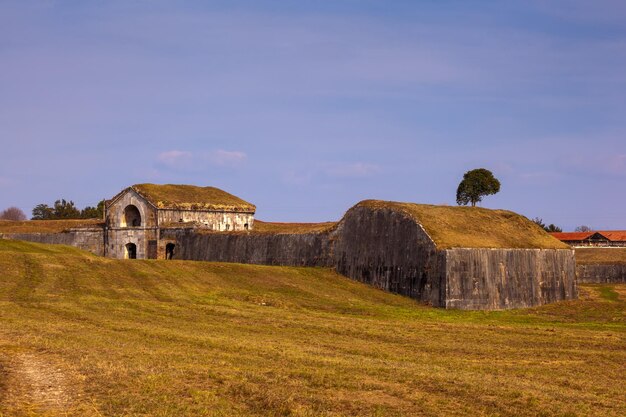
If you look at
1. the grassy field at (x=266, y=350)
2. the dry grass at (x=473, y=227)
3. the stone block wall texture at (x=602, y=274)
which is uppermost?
the dry grass at (x=473, y=227)

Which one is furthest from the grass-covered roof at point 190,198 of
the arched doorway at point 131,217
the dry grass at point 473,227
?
the dry grass at point 473,227

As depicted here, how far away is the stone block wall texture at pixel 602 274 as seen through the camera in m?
75.8

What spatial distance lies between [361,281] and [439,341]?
24343 millimetres

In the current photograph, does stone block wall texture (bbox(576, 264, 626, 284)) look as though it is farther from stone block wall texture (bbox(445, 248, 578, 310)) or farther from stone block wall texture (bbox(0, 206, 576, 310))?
stone block wall texture (bbox(445, 248, 578, 310))

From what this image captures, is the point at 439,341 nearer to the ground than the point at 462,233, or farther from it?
nearer to the ground

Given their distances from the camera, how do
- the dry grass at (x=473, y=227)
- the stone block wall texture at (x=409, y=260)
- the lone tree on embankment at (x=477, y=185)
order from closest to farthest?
the stone block wall texture at (x=409, y=260) < the dry grass at (x=473, y=227) < the lone tree on embankment at (x=477, y=185)

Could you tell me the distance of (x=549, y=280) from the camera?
54.2 m

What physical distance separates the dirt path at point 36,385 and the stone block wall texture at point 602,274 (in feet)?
213

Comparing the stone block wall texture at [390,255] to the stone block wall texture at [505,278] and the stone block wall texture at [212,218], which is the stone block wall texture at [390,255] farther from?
the stone block wall texture at [212,218]

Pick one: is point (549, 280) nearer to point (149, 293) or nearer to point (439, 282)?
point (439, 282)

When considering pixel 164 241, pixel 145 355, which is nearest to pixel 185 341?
pixel 145 355

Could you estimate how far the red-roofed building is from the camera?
11600 cm

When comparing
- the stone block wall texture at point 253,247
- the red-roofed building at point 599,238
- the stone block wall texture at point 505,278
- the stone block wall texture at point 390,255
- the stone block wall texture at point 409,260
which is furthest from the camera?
the red-roofed building at point 599,238

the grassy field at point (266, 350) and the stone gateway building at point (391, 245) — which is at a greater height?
the stone gateway building at point (391, 245)
